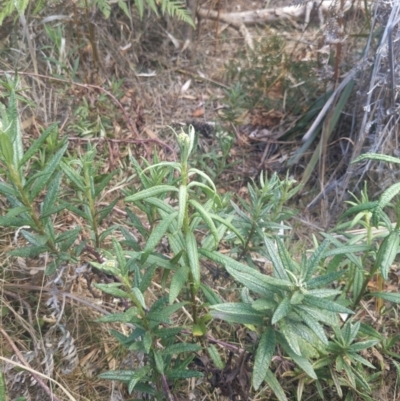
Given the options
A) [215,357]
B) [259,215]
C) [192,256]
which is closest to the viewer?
[192,256]

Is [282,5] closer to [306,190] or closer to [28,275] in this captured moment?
[306,190]

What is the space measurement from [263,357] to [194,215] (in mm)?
508

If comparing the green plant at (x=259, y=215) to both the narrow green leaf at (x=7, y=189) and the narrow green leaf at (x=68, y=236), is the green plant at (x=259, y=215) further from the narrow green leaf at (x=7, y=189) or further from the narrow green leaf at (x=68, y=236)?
the narrow green leaf at (x=7, y=189)

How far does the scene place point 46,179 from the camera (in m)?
1.68

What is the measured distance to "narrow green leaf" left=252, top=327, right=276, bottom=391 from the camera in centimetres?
149

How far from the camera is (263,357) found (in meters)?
1.50

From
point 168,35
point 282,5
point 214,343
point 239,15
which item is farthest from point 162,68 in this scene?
point 214,343

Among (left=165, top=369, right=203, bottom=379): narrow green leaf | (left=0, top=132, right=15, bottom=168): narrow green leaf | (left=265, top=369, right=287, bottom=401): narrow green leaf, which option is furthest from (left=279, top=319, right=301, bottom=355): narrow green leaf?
(left=0, top=132, right=15, bottom=168): narrow green leaf

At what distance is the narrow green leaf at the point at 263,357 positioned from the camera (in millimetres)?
1491

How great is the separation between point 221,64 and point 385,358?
8.28 feet

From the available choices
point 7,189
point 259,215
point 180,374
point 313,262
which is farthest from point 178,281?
point 7,189

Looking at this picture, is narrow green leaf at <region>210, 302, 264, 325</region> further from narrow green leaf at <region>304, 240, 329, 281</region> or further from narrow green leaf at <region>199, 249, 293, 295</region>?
narrow green leaf at <region>304, 240, 329, 281</region>

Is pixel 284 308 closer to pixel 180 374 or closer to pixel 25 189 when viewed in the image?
pixel 180 374

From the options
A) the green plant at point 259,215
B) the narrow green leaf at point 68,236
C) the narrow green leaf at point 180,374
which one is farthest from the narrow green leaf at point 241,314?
the narrow green leaf at point 68,236
